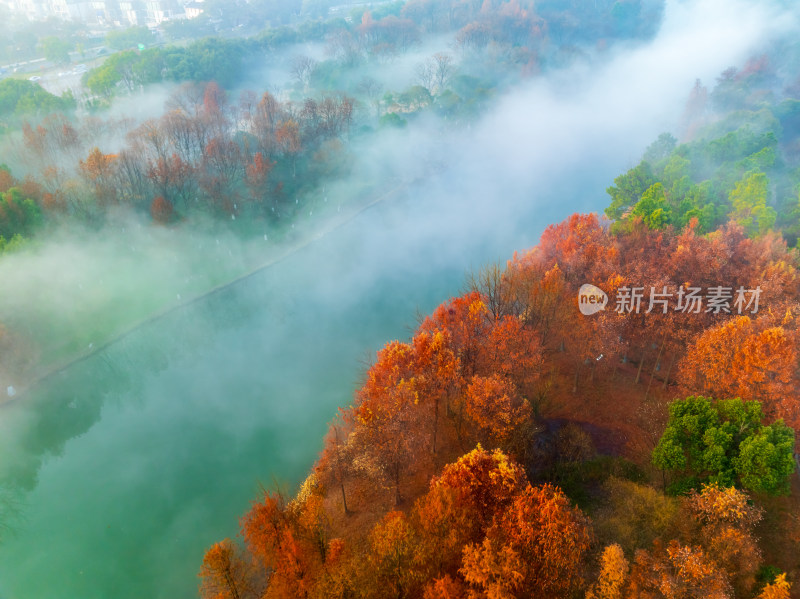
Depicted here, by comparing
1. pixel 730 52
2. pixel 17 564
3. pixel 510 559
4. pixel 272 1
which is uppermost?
pixel 272 1

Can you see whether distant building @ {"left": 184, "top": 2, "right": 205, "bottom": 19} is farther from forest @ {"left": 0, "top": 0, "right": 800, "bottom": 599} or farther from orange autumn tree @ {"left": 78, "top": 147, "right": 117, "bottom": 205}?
orange autumn tree @ {"left": 78, "top": 147, "right": 117, "bottom": 205}

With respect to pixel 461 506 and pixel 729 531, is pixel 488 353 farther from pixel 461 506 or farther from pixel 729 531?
pixel 729 531

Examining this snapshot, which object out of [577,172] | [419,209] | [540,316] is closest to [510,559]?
[540,316]

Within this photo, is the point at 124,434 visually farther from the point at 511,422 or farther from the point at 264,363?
the point at 511,422

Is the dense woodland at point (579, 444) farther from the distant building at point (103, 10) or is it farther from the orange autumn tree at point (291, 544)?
the distant building at point (103, 10)

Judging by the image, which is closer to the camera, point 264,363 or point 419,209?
point 264,363

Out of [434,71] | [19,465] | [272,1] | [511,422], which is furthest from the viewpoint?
[272,1]

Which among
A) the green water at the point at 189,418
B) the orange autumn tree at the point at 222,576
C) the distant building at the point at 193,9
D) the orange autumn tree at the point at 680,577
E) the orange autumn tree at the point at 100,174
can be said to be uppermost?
the distant building at the point at 193,9

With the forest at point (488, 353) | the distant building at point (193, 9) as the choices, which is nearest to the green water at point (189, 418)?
the forest at point (488, 353)

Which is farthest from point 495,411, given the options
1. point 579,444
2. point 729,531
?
point 729,531
